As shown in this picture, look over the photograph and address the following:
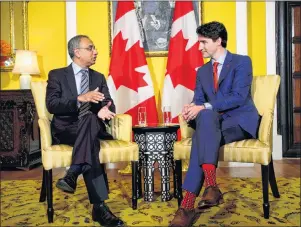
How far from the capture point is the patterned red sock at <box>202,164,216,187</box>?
2.20 meters

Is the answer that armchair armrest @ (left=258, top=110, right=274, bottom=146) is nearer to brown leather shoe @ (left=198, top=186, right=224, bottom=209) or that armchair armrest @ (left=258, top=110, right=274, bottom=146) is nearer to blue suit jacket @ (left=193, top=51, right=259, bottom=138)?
blue suit jacket @ (left=193, top=51, right=259, bottom=138)

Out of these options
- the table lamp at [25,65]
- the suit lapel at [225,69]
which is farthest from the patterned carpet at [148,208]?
the table lamp at [25,65]

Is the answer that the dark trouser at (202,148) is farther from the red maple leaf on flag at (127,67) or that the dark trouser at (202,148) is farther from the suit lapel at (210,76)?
the red maple leaf on flag at (127,67)

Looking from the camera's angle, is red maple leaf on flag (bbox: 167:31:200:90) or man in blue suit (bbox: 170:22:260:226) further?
red maple leaf on flag (bbox: 167:31:200:90)

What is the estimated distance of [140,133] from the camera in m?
2.97

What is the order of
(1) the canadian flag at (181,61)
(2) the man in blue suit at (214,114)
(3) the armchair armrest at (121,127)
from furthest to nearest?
(1) the canadian flag at (181,61) → (3) the armchair armrest at (121,127) → (2) the man in blue suit at (214,114)

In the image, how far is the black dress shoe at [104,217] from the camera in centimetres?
236

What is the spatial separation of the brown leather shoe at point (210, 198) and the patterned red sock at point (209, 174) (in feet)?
0.11

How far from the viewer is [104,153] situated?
8.60 feet

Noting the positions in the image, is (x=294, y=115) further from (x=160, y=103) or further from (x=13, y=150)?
(x=13, y=150)

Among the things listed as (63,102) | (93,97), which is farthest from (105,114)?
(63,102)

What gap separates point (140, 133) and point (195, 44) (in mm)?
1973

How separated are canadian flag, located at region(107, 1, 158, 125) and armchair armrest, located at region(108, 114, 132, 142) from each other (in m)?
1.43

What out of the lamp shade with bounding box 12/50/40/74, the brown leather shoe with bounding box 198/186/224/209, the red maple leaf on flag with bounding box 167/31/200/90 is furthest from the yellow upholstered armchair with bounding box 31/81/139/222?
the lamp shade with bounding box 12/50/40/74
